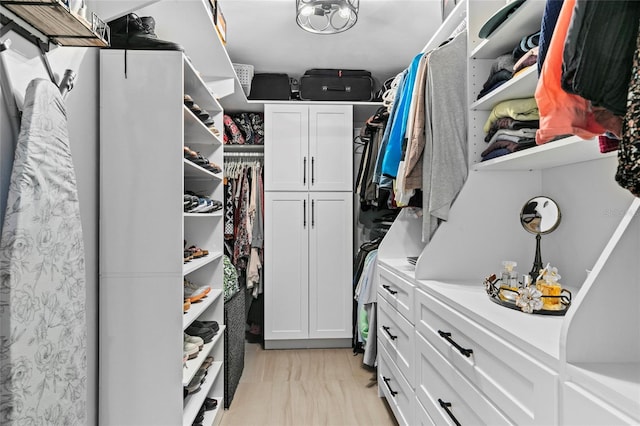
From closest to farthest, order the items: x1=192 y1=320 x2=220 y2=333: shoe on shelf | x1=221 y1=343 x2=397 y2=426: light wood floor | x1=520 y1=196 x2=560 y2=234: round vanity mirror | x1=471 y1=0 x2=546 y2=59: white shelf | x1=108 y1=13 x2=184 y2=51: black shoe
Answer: x1=471 y1=0 x2=546 y2=59: white shelf → x1=520 y1=196 x2=560 y2=234: round vanity mirror → x1=108 y1=13 x2=184 y2=51: black shoe → x1=192 y1=320 x2=220 y2=333: shoe on shelf → x1=221 y1=343 x2=397 y2=426: light wood floor

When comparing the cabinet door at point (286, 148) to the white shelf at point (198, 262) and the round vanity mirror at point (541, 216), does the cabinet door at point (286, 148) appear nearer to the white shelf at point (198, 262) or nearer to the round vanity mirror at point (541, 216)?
the white shelf at point (198, 262)

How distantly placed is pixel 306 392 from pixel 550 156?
6.48 feet

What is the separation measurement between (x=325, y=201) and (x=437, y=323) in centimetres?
191

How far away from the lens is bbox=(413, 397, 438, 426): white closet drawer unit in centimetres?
152

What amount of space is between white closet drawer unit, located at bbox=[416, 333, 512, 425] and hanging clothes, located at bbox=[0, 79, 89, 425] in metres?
1.14

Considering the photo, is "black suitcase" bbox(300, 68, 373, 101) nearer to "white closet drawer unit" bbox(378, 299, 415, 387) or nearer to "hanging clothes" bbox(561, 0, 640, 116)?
"white closet drawer unit" bbox(378, 299, 415, 387)

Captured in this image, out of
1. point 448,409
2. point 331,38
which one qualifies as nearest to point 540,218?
point 448,409

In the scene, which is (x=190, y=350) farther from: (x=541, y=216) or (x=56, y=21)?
(x=541, y=216)

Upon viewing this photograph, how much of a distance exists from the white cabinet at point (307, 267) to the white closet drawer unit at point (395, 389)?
2.88 feet

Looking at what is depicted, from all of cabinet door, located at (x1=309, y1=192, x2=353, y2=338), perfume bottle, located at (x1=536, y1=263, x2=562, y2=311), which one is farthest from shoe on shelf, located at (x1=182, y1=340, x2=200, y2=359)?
cabinet door, located at (x1=309, y1=192, x2=353, y2=338)

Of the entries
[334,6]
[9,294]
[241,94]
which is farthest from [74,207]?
[241,94]

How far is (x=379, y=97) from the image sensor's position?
3297 mm

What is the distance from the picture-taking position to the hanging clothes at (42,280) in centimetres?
88

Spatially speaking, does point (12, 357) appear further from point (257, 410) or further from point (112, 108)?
point (257, 410)
